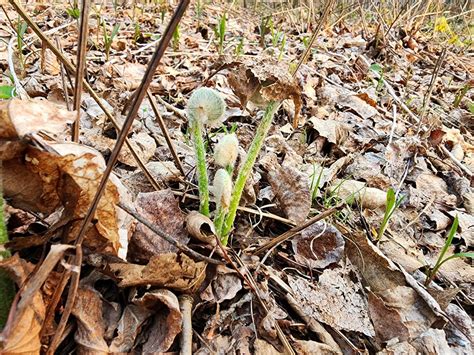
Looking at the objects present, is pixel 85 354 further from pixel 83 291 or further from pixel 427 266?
pixel 427 266

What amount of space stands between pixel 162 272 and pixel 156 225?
7.4 inches

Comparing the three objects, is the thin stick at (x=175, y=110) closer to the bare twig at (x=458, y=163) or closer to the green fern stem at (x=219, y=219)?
the green fern stem at (x=219, y=219)

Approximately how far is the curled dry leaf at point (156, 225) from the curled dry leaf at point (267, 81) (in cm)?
39

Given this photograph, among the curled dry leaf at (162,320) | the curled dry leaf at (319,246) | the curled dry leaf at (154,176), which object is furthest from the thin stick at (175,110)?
the curled dry leaf at (162,320)

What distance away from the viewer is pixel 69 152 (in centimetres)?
62

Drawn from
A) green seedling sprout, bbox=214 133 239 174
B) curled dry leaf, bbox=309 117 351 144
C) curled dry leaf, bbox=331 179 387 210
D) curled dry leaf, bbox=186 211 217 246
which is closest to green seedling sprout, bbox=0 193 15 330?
curled dry leaf, bbox=186 211 217 246

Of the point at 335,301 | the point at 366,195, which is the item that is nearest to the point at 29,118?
the point at 335,301

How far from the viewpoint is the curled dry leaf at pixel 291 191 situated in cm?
127

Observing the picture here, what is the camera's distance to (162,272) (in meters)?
0.84

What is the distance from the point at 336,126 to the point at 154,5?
3511 millimetres

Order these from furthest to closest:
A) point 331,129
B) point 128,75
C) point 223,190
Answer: point 128,75 → point 331,129 → point 223,190

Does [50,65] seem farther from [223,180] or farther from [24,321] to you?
[24,321]

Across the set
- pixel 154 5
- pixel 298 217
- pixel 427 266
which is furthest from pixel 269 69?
pixel 154 5

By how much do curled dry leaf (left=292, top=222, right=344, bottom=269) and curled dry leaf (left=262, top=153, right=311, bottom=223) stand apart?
6 centimetres
